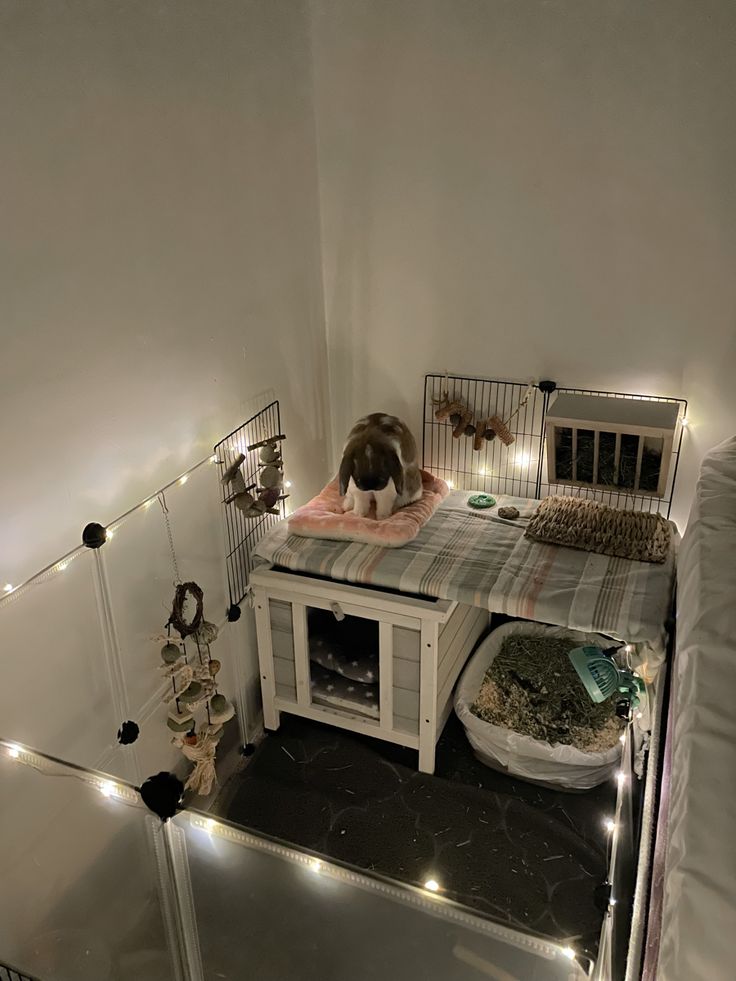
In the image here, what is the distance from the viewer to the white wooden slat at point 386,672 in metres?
2.37

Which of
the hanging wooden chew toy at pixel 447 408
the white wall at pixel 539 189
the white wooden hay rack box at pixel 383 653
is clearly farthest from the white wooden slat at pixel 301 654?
the white wall at pixel 539 189

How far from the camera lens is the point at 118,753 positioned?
6.87 feet

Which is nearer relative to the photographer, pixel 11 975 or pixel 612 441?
pixel 11 975

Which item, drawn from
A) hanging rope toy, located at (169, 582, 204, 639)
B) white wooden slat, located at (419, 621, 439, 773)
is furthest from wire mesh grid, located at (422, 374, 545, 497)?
hanging rope toy, located at (169, 582, 204, 639)

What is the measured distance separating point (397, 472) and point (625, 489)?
0.73 m

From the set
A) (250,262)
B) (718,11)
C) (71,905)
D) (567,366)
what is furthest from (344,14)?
(71,905)

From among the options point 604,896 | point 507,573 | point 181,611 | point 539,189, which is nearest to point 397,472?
point 507,573

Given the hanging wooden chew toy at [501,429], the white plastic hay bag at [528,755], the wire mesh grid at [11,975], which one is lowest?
the white plastic hay bag at [528,755]

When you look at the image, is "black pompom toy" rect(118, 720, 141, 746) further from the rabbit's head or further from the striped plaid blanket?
the rabbit's head

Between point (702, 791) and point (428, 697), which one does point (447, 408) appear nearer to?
point (428, 697)

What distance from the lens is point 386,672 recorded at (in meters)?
2.42

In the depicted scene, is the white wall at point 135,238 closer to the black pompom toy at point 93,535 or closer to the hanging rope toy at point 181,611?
the black pompom toy at point 93,535

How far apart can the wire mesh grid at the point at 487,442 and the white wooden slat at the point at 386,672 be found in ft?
2.90

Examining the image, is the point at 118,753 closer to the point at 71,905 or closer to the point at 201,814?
the point at 71,905
